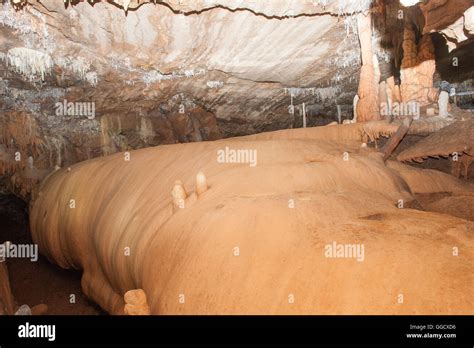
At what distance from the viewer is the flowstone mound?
311 cm

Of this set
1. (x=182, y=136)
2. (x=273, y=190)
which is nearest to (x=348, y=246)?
(x=273, y=190)

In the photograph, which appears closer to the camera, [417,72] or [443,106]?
[443,106]

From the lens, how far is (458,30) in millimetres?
9070

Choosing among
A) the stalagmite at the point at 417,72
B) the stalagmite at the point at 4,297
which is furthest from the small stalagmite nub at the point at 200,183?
the stalagmite at the point at 417,72

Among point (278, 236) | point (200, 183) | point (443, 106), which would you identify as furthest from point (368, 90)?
point (278, 236)

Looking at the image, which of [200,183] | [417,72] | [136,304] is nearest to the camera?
[136,304]

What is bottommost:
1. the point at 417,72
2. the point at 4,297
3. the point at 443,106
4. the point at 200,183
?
the point at 4,297

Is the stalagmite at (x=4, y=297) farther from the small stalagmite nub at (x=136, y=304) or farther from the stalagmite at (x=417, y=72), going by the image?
the stalagmite at (x=417, y=72)

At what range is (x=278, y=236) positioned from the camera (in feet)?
13.3

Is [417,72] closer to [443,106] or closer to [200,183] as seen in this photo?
[443,106]

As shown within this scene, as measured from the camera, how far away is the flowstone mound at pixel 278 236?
3.11 metres

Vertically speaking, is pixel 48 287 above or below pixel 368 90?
below

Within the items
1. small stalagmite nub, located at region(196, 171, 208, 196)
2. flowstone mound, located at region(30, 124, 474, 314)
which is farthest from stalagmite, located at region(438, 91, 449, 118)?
small stalagmite nub, located at region(196, 171, 208, 196)

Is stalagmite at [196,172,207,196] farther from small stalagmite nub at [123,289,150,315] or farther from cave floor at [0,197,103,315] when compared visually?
cave floor at [0,197,103,315]
